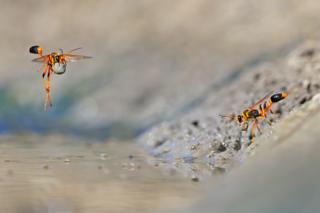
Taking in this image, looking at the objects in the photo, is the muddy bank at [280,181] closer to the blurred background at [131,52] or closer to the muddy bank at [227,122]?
the muddy bank at [227,122]

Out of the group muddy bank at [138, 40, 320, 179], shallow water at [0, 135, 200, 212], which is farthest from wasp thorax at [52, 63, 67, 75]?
muddy bank at [138, 40, 320, 179]

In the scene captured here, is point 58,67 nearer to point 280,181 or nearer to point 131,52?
point 280,181

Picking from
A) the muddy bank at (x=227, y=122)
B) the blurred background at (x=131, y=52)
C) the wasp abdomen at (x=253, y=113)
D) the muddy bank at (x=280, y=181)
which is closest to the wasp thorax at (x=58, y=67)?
the muddy bank at (x=227, y=122)

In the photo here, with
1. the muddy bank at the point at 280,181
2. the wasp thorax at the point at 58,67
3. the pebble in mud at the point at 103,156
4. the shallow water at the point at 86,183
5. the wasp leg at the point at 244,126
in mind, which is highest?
the wasp thorax at the point at 58,67

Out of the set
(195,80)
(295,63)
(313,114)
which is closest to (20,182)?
(313,114)

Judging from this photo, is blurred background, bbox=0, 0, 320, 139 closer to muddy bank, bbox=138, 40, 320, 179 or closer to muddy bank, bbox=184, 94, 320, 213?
muddy bank, bbox=138, 40, 320, 179

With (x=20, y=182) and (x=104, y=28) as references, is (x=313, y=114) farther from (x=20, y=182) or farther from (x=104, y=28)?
(x=104, y=28)

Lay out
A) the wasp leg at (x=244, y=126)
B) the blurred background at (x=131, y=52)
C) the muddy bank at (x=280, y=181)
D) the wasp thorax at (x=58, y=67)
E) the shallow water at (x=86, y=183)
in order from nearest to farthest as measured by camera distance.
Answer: the muddy bank at (x=280, y=181) < the shallow water at (x=86, y=183) < the wasp thorax at (x=58, y=67) < the wasp leg at (x=244, y=126) < the blurred background at (x=131, y=52)
